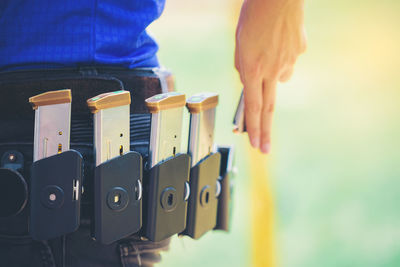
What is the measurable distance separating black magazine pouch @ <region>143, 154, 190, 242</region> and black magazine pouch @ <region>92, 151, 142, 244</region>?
2 cm

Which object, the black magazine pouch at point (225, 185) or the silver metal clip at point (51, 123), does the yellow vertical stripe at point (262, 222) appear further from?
the silver metal clip at point (51, 123)

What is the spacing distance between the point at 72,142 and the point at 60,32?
0.53ft

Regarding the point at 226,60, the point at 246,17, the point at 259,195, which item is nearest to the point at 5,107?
the point at 246,17

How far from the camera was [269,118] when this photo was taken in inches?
36.9

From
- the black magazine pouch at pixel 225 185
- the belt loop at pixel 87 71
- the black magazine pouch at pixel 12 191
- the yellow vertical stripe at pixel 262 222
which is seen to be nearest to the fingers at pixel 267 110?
the black magazine pouch at pixel 225 185

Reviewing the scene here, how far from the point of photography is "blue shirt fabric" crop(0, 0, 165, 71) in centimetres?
67

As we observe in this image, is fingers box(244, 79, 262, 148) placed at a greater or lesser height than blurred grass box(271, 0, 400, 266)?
greater

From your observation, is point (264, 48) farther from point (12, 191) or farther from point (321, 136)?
point (321, 136)

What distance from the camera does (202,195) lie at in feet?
2.48

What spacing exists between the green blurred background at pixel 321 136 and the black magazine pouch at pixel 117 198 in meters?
1.87

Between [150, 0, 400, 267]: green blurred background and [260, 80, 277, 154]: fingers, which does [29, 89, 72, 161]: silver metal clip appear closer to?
[260, 80, 277, 154]: fingers

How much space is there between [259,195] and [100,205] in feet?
11.6

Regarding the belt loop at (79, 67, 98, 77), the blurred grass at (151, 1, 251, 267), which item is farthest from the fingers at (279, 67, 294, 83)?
the blurred grass at (151, 1, 251, 267)

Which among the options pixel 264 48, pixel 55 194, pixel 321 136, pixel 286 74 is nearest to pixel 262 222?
pixel 321 136
